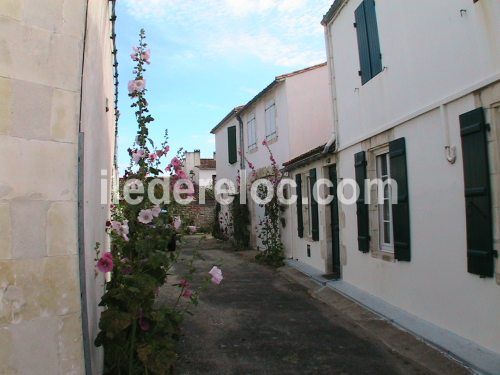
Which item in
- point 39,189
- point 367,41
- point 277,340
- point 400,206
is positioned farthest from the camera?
point 367,41

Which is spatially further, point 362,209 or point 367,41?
point 362,209

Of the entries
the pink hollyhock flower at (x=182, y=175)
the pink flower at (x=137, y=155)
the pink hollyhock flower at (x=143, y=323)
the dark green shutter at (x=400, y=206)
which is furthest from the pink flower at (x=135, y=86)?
the dark green shutter at (x=400, y=206)

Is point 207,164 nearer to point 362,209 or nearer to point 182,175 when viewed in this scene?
point 362,209

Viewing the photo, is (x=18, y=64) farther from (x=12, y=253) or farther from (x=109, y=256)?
(x=109, y=256)

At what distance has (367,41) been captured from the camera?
25.0 ft

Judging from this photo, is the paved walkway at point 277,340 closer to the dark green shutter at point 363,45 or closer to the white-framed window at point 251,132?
the dark green shutter at point 363,45

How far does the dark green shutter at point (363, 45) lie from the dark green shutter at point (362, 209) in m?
1.39

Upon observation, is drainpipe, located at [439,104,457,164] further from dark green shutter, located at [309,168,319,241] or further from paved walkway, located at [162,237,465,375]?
dark green shutter, located at [309,168,319,241]

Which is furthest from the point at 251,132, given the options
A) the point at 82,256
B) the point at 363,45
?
the point at 82,256

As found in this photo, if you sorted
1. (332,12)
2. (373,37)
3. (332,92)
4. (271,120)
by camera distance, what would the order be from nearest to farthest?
(373,37) → (332,12) → (332,92) → (271,120)

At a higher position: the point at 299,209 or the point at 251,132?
the point at 251,132

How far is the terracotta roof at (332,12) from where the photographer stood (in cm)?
871

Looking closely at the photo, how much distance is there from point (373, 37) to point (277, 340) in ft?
16.8

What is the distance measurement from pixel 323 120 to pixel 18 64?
1119 cm
